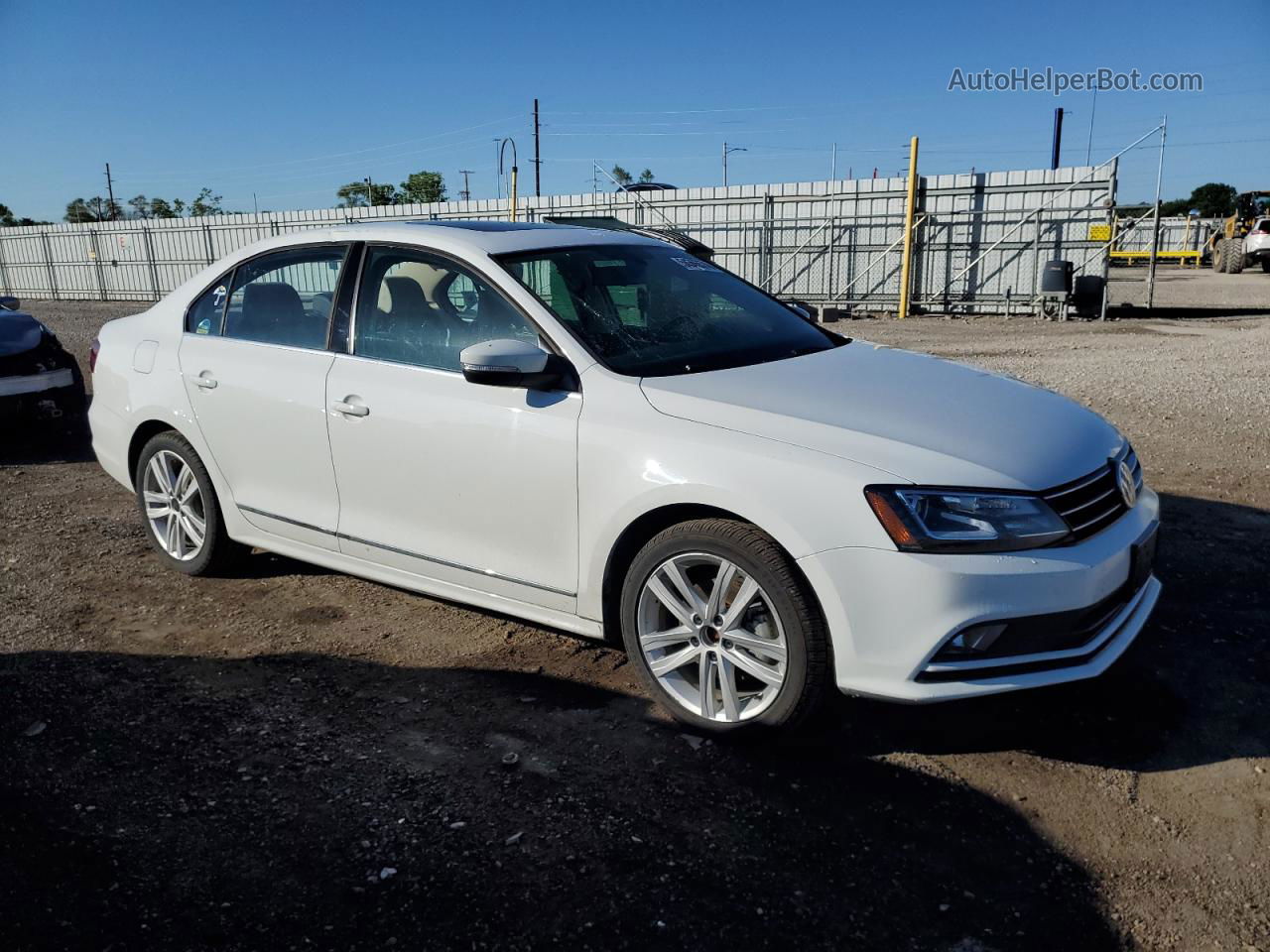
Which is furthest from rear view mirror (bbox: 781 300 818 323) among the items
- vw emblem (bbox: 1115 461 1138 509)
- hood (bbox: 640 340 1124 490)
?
vw emblem (bbox: 1115 461 1138 509)

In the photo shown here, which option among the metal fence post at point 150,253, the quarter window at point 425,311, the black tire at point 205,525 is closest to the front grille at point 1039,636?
the quarter window at point 425,311

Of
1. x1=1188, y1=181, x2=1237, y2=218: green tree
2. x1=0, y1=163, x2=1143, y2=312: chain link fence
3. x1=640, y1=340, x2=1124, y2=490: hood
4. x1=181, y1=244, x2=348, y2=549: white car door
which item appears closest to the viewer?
x1=640, y1=340, x2=1124, y2=490: hood

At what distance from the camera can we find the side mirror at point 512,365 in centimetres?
343

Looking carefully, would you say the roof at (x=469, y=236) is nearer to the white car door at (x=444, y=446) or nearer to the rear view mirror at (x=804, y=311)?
the white car door at (x=444, y=446)

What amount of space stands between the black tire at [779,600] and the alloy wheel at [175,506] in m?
2.68

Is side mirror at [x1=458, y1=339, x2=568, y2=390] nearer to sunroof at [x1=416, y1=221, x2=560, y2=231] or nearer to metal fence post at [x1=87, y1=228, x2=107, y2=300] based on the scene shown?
sunroof at [x1=416, y1=221, x2=560, y2=231]

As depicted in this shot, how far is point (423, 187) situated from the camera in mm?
51188

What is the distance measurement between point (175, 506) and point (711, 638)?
3060mm

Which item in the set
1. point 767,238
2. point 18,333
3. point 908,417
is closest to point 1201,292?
point 767,238

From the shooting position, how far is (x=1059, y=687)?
371 cm

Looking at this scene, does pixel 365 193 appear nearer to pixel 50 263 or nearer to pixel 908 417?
Result: pixel 50 263

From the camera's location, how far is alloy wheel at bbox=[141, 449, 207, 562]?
487 centimetres

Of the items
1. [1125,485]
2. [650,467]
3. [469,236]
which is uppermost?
[469,236]

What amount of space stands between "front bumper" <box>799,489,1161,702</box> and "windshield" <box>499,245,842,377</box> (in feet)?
3.52
